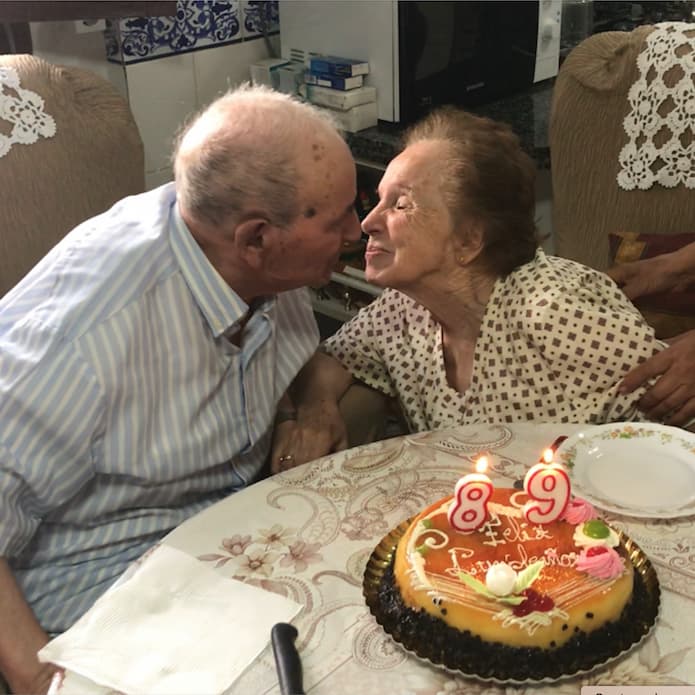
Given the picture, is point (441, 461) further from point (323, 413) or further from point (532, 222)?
point (532, 222)

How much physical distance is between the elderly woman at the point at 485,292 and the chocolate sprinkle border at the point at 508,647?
534 millimetres

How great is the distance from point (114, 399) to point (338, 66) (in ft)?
5.32

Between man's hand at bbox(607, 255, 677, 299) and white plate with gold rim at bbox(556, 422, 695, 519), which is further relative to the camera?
man's hand at bbox(607, 255, 677, 299)

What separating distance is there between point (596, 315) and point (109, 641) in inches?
35.5

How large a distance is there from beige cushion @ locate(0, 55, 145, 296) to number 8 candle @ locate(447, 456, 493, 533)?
1.21m

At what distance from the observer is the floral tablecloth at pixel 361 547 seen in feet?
3.04

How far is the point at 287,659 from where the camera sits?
0.94 m

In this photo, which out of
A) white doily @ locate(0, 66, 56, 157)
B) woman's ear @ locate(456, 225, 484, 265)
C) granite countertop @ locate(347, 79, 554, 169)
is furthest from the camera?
granite countertop @ locate(347, 79, 554, 169)

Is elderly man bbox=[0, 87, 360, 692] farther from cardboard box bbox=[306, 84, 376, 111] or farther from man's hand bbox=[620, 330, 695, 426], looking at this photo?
cardboard box bbox=[306, 84, 376, 111]

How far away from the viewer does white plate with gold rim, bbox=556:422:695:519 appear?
3.88 feet

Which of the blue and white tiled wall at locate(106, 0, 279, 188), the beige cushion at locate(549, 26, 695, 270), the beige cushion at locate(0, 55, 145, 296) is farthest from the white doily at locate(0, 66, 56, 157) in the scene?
the beige cushion at locate(549, 26, 695, 270)

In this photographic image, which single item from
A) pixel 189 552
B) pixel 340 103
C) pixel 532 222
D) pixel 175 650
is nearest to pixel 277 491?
pixel 189 552

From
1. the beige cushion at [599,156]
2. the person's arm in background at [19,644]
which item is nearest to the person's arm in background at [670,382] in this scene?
the beige cushion at [599,156]

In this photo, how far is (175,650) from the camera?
0.97 metres
